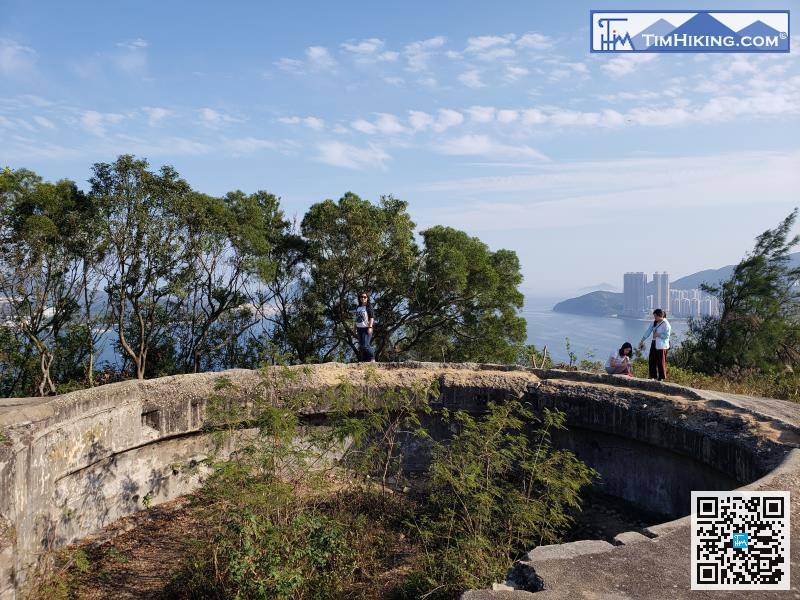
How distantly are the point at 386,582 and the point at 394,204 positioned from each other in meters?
10.9

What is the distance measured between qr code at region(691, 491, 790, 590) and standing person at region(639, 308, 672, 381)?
4176 mm

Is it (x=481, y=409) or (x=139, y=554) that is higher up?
(x=481, y=409)

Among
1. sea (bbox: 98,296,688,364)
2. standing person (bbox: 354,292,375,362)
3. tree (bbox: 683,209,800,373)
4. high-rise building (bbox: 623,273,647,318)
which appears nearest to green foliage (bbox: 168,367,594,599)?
standing person (bbox: 354,292,375,362)

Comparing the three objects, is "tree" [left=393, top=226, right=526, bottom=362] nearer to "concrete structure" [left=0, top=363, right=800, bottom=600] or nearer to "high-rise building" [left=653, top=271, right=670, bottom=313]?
"concrete structure" [left=0, top=363, right=800, bottom=600]

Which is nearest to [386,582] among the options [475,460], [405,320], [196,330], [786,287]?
[475,460]

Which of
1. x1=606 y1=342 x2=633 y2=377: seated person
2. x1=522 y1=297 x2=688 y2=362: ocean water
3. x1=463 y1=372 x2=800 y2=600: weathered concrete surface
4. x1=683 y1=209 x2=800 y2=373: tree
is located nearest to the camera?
x1=463 y1=372 x2=800 y2=600: weathered concrete surface

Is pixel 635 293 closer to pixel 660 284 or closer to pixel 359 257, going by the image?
pixel 660 284

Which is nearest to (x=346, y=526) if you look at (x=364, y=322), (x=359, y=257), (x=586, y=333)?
(x=364, y=322)

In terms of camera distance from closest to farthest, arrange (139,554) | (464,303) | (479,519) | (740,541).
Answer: (740,541) → (479,519) → (139,554) → (464,303)

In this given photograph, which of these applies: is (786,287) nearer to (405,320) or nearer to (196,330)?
(405,320)

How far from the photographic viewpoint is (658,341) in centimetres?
852

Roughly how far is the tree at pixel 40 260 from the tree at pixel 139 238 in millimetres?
688

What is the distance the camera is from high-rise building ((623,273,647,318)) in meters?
80.2

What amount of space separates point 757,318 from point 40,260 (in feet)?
58.9
